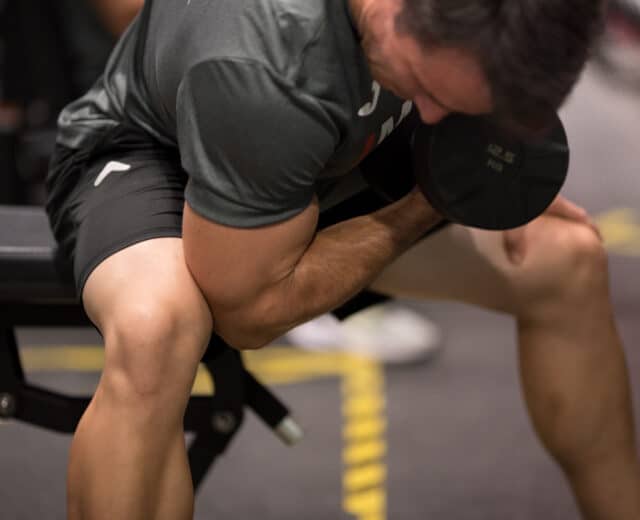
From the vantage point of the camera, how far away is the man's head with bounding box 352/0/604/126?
1.21m

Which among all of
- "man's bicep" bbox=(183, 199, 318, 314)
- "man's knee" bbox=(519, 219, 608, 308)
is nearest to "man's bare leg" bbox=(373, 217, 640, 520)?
"man's knee" bbox=(519, 219, 608, 308)

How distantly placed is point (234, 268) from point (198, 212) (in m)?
0.08

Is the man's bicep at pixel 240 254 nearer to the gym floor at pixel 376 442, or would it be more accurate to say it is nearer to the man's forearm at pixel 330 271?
the man's forearm at pixel 330 271

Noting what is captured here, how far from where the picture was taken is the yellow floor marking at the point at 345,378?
2357mm

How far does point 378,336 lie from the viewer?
2.87 meters

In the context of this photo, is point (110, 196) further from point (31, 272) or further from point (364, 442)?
point (364, 442)

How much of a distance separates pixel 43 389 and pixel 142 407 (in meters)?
0.49

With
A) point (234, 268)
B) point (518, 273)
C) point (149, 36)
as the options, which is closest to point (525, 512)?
point (518, 273)

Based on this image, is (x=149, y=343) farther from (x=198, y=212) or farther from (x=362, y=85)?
(x=362, y=85)

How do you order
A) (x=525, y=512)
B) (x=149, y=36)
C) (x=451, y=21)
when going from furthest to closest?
1. (x=525, y=512)
2. (x=149, y=36)
3. (x=451, y=21)

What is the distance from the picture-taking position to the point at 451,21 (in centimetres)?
123

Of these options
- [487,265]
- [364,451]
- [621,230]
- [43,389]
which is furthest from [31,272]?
[621,230]

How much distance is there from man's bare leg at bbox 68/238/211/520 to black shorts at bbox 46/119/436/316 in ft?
0.36

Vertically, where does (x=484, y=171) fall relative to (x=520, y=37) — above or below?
below
